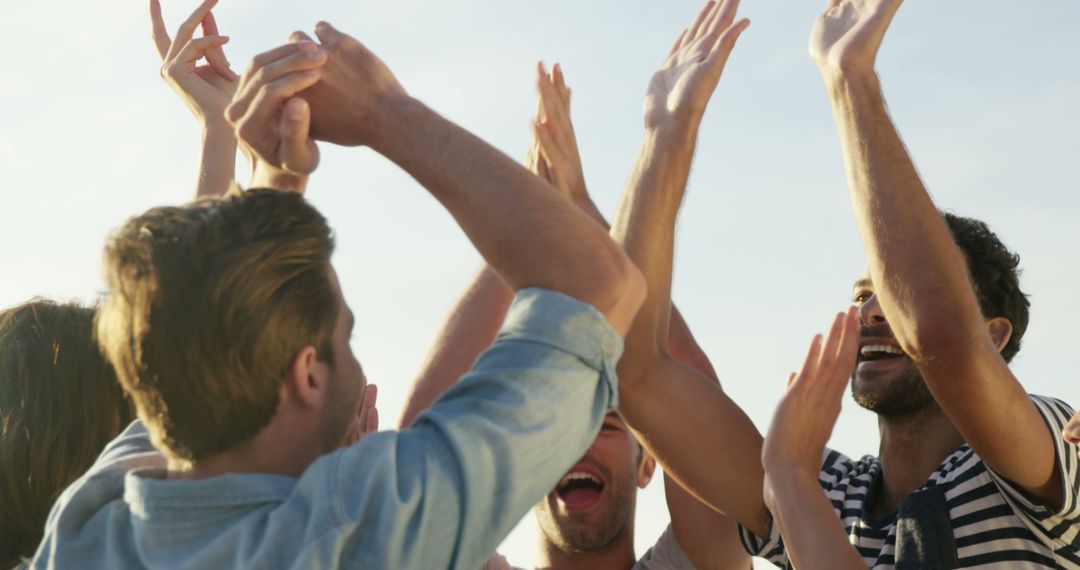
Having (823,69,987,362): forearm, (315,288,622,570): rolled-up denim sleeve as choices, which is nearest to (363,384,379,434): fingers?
(823,69,987,362): forearm

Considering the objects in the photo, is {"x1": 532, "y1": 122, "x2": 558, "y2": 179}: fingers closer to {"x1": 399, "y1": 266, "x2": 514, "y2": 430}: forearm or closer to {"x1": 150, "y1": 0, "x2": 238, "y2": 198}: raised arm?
{"x1": 399, "y1": 266, "x2": 514, "y2": 430}: forearm

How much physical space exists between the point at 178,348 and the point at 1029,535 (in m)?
2.73

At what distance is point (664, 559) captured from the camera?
522 centimetres

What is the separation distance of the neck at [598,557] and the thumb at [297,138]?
3.11 meters

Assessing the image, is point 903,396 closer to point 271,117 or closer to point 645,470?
point 645,470

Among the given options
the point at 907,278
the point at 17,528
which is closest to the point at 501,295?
the point at 907,278

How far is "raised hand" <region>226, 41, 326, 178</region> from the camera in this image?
2711mm

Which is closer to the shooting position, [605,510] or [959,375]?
[959,375]

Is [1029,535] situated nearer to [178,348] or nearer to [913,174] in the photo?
[913,174]

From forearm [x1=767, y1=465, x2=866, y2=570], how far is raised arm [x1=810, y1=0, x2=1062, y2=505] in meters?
0.52

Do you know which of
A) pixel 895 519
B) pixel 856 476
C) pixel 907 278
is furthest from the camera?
pixel 856 476

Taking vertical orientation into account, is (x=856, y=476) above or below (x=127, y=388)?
above

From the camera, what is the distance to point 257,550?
2334 mm

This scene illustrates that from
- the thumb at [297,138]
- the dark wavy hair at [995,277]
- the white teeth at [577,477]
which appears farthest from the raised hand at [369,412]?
the dark wavy hair at [995,277]
